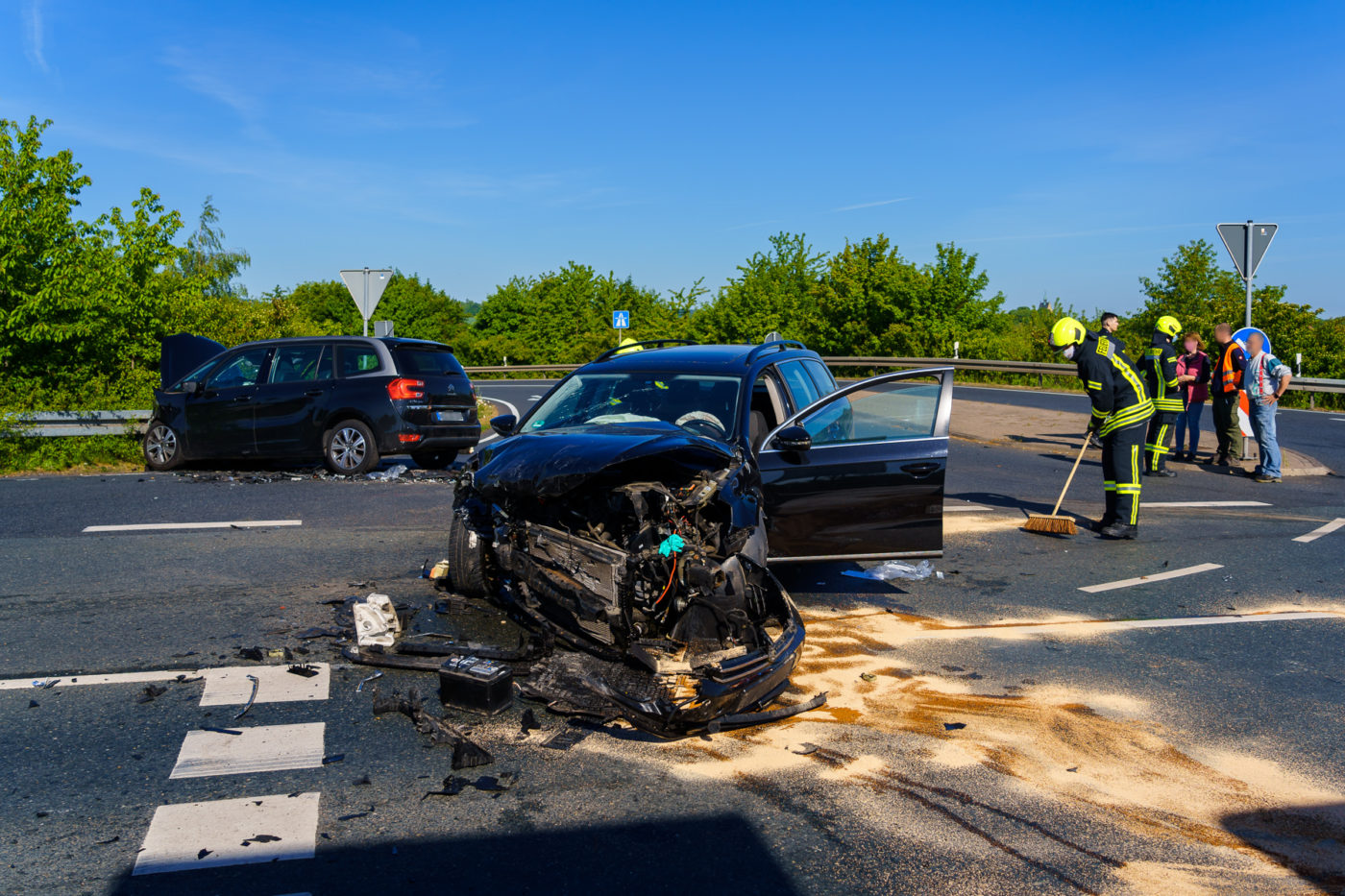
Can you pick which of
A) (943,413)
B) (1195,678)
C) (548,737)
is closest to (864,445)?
(943,413)

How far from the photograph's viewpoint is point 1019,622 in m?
6.12

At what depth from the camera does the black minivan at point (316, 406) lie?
12.1 meters

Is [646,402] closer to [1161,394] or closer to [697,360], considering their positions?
[697,360]

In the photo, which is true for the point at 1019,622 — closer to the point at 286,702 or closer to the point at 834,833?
the point at 834,833

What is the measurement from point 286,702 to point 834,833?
105 inches

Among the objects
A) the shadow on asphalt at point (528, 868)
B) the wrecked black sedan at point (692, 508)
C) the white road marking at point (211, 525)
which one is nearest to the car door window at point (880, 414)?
the wrecked black sedan at point (692, 508)

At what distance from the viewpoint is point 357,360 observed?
485 inches

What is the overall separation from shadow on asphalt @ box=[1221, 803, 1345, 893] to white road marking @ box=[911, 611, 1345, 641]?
231cm

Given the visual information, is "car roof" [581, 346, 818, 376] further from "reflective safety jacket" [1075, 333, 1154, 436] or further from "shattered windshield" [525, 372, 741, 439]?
"reflective safety jacket" [1075, 333, 1154, 436]

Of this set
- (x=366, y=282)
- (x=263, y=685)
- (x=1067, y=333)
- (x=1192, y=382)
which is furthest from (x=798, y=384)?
(x=366, y=282)

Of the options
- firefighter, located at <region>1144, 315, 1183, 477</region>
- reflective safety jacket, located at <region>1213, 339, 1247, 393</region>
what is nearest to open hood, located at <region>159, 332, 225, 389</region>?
firefighter, located at <region>1144, 315, 1183, 477</region>

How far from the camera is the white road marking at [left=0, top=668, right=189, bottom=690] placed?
4.64 m

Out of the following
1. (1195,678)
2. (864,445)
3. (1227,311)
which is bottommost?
(1195,678)

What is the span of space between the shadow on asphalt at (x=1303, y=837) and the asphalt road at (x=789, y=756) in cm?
1
